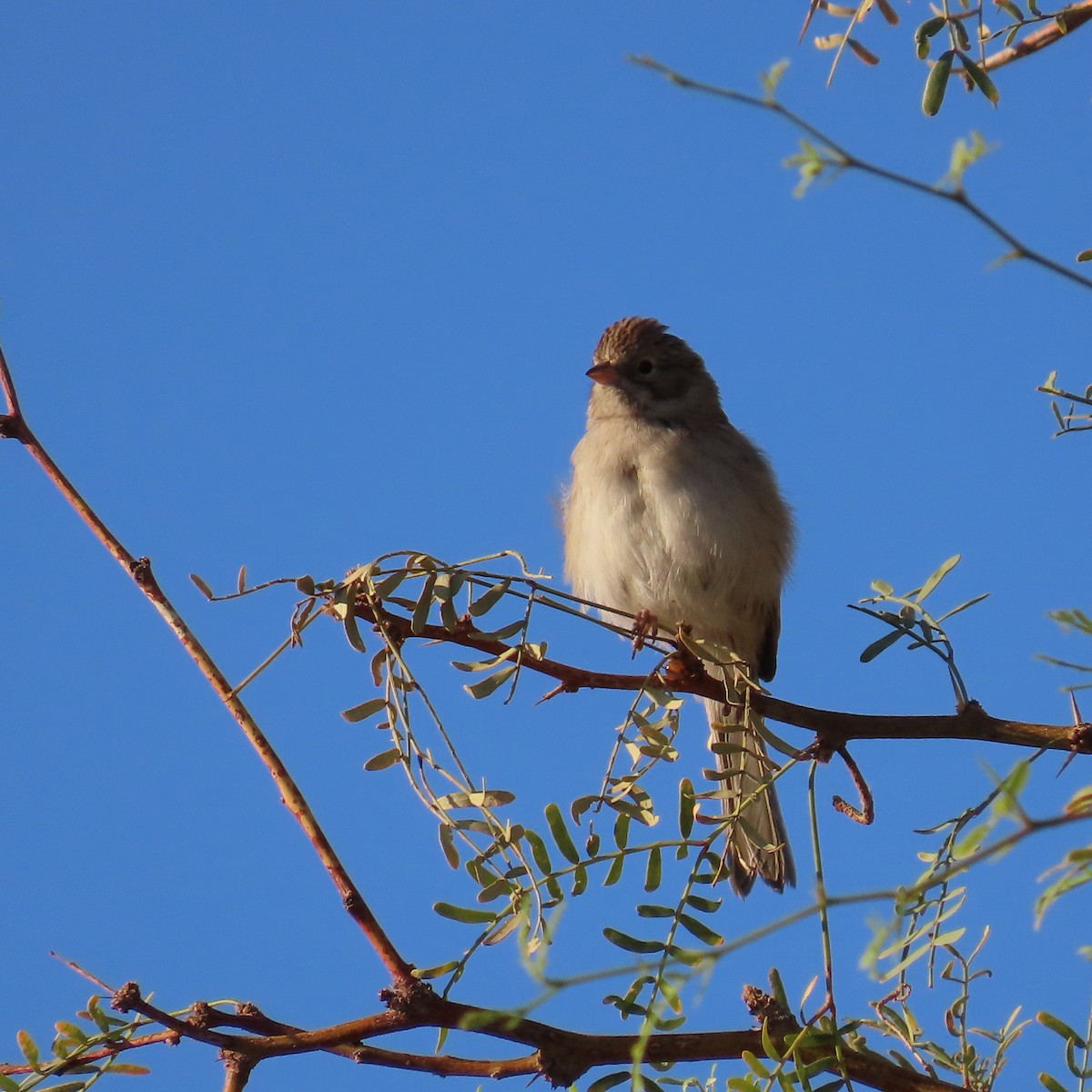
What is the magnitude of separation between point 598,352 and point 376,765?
4.00 meters

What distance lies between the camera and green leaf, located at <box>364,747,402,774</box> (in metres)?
2.34

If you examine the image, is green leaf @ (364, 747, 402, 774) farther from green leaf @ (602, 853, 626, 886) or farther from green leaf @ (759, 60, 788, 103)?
green leaf @ (759, 60, 788, 103)

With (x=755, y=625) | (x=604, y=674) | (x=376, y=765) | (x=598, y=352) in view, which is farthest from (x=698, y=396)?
(x=376, y=765)

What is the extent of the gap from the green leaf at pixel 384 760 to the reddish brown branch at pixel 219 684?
0.31m

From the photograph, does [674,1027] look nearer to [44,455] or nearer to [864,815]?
[864,815]

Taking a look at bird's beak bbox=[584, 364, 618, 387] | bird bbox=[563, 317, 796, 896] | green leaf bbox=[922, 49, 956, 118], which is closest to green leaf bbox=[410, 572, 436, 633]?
green leaf bbox=[922, 49, 956, 118]

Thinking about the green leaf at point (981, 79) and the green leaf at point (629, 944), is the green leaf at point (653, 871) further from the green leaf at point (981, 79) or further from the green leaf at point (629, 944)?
the green leaf at point (981, 79)

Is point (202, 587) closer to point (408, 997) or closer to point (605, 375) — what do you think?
point (408, 997)

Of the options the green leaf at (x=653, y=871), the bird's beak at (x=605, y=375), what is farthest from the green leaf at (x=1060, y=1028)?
the bird's beak at (x=605, y=375)

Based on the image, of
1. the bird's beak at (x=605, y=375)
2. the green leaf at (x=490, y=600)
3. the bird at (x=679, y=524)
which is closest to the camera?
the green leaf at (x=490, y=600)

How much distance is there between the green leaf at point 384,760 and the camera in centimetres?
234

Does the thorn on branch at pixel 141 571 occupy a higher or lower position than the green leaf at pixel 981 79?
lower

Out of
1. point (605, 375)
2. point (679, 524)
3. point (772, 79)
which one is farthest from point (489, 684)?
point (605, 375)

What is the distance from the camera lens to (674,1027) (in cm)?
193
